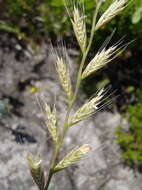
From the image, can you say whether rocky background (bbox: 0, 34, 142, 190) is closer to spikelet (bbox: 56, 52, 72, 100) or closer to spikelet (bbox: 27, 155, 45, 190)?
spikelet (bbox: 27, 155, 45, 190)

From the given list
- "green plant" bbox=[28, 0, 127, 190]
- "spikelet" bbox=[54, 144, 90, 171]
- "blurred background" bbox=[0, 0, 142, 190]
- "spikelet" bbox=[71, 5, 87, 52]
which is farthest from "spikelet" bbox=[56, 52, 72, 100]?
"blurred background" bbox=[0, 0, 142, 190]

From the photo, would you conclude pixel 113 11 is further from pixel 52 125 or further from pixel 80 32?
pixel 52 125

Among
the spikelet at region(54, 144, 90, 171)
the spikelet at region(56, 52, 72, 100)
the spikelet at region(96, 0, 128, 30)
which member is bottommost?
the spikelet at region(54, 144, 90, 171)

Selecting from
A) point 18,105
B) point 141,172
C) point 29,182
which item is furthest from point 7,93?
point 141,172

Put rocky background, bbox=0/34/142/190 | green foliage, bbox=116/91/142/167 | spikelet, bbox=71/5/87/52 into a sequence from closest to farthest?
spikelet, bbox=71/5/87/52 → rocky background, bbox=0/34/142/190 → green foliage, bbox=116/91/142/167

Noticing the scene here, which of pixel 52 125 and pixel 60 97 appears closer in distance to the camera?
pixel 52 125

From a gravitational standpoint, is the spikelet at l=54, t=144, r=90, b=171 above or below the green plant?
below

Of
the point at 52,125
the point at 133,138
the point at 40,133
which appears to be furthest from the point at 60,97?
the point at 52,125

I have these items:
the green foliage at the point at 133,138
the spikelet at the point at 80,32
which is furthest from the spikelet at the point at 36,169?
the green foliage at the point at 133,138

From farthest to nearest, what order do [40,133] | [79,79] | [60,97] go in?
[60,97], [40,133], [79,79]

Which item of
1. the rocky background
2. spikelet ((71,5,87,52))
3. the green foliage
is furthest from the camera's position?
the green foliage
